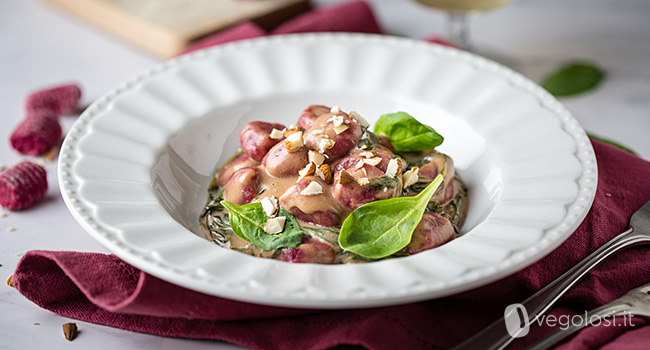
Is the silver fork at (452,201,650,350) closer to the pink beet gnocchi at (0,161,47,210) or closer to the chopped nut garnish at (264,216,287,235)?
the chopped nut garnish at (264,216,287,235)

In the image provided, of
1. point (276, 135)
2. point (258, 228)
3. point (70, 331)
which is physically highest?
point (276, 135)

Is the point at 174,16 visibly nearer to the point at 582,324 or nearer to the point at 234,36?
the point at 234,36

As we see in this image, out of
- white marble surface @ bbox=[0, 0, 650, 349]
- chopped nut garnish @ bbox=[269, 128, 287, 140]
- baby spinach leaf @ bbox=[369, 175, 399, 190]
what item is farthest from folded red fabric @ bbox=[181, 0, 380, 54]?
baby spinach leaf @ bbox=[369, 175, 399, 190]

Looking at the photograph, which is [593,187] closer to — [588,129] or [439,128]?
[439,128]

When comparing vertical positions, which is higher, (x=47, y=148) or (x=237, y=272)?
(x=237, y=272)

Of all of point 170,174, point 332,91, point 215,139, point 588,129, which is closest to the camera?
point 170,174

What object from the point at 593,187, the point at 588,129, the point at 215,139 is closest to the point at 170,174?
the point at 215,139

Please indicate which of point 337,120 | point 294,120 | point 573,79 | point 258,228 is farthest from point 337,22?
point 258,228
